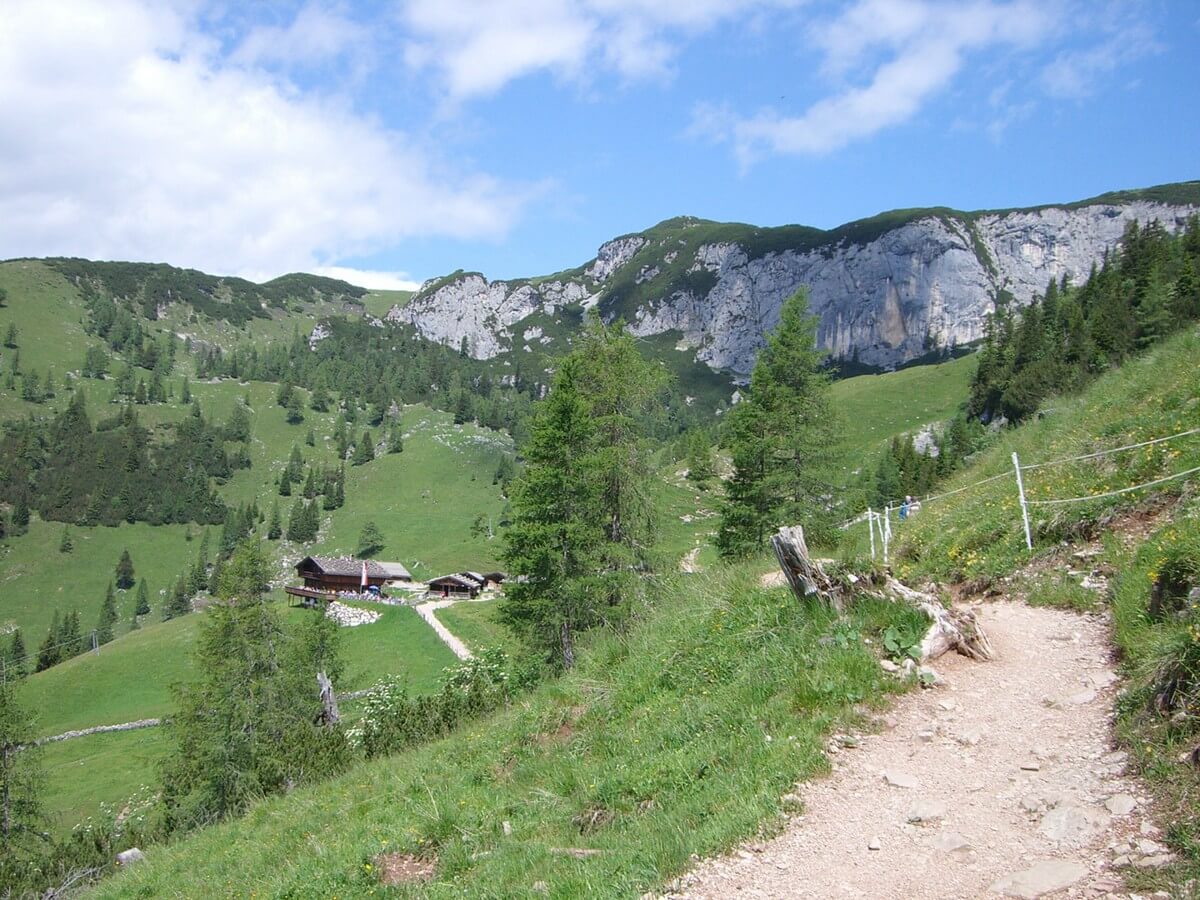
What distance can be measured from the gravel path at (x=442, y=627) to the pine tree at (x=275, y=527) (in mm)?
91952

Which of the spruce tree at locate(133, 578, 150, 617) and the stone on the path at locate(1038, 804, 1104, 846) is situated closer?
the stone on the path at locate(1038, 804, 1104, 846)

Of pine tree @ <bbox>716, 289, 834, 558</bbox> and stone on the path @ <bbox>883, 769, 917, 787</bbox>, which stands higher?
pine tree @ <bbox>716, 289, 834, 558</bbox>

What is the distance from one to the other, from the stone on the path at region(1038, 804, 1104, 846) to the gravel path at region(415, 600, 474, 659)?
48.8m

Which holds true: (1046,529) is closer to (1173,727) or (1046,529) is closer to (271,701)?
(1173,727)

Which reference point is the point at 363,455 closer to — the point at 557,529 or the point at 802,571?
the point at 557,529

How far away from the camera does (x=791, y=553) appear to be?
870cm

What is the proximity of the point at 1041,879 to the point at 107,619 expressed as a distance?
155 metres

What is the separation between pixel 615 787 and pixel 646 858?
1466mm

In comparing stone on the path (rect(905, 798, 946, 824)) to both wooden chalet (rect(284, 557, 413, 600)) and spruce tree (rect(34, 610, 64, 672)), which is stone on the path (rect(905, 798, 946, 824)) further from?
spruce tree (rect(34, 610, 64, 672))

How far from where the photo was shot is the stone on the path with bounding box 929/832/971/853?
5035mm

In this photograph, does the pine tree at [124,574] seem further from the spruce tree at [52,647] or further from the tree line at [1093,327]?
the tree line at [1093,327]

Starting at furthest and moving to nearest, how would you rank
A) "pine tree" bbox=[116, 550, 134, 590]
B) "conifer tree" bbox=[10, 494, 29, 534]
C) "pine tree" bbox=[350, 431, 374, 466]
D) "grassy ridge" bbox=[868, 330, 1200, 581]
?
"pine tree" bbox=[350, 431, 374, 466], "conifer tree" bbox=[10, 494, 29, 534], "pine tree" bbox=[116, 550, 134, 590], "grassy ridge" bbox=[868, 330, 1200, 581]

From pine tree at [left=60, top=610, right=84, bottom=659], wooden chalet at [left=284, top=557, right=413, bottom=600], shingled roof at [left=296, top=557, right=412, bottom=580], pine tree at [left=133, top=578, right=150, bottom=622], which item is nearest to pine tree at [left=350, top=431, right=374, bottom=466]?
pine tree at [left=133, top=578, right=150, bottom=622]

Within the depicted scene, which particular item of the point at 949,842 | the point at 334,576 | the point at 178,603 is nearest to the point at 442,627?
the point at 334,576
